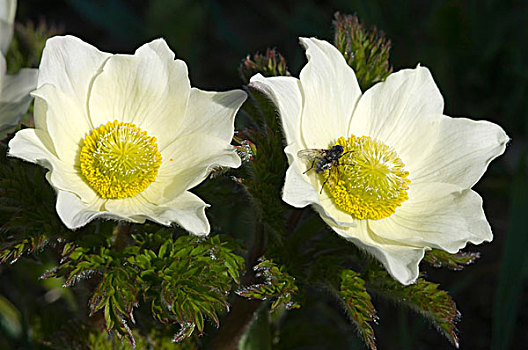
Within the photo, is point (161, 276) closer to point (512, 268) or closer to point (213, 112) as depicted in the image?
point (213, 112)

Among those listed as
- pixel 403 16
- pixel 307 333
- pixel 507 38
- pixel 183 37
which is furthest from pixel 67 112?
pixel 507 38

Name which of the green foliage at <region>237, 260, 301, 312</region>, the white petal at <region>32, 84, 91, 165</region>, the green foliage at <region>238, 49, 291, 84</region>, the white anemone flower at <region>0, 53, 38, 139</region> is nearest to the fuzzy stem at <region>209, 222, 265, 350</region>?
the green foliage at <region>237, 260, 301, 312</region>

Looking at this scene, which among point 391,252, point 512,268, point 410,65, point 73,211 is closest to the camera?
point 73,211

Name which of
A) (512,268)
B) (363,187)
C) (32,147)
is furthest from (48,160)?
(512,268)

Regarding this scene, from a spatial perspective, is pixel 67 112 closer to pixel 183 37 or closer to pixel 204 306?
pixel 204 306

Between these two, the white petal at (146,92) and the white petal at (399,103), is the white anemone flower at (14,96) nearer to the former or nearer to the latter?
the white petal at (146,92)

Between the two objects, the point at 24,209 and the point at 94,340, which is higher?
the point at 24,209
